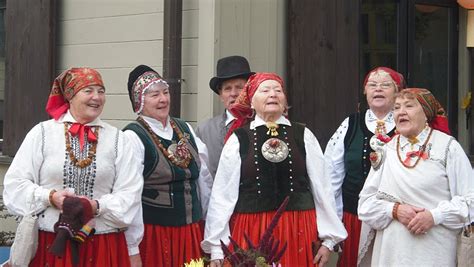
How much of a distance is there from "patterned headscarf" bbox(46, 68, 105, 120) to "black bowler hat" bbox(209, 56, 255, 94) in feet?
3.62

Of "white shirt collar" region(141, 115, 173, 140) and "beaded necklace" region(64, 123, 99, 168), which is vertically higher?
"white shirt collar" region(141, 115, 173, 140)

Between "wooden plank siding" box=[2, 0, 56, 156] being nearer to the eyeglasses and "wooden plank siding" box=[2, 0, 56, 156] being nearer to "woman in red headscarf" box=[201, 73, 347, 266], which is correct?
"woman in red headscarf" box=[201, 73, 347, 266]

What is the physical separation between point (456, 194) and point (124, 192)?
1.74 meters

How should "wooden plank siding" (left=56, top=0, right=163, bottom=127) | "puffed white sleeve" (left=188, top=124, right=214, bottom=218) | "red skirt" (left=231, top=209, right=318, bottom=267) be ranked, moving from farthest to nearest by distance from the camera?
"wooden plank siding" (left=56, top=0, right=163, bottom=127) → "puffed white sleeve" (left=188, top=124, right=214, bottom=218) → "red skirt" (left=231, top=209, right=318, bottom=267)

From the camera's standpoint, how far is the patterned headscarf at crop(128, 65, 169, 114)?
14.8 feet

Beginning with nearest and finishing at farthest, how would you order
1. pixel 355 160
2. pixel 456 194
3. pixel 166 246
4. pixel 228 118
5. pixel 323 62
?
pixel 456 194, pixel 166 246, pixel 355 160, pixel 228 118, pixel 323 62

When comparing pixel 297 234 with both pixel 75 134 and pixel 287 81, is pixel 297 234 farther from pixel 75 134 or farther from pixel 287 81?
pixel 287 81

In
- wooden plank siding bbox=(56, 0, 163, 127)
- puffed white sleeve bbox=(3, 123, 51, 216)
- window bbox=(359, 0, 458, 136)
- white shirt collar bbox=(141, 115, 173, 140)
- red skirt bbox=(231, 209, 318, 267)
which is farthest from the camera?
window bbox=(359, 0, 458, 136)

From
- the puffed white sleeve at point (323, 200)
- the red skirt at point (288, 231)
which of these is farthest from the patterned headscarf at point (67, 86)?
the puffed white sleeve at point (323, 200)

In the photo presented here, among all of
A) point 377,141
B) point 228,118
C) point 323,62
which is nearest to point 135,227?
point 228,118

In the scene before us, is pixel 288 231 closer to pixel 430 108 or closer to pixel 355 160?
pixel 355 160

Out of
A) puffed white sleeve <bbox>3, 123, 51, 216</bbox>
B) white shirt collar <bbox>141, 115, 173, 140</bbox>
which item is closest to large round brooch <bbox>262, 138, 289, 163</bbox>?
white shirt collar <bbox>141, 115, 173, 140</bbox>

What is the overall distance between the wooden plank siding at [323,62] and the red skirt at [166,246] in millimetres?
1891

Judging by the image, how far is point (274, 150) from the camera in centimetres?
434
